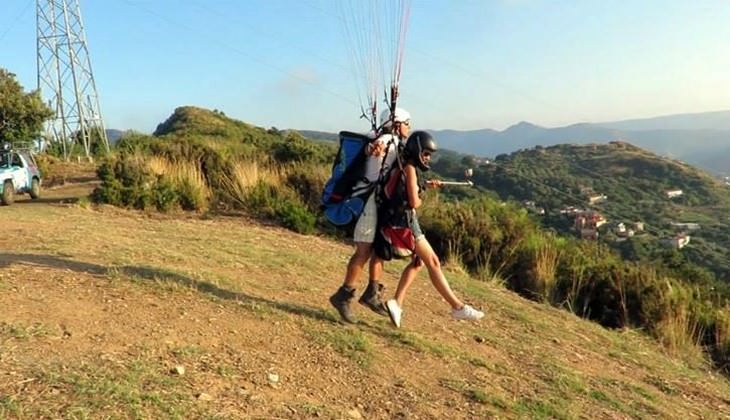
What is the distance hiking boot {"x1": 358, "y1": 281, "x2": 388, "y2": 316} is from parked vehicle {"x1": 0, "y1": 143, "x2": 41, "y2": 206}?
31.9ft

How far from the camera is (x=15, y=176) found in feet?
41.8

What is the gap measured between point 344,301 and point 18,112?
72.0ft

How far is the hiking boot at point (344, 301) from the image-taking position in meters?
5.00

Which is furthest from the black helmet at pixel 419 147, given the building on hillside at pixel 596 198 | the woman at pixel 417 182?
the building on hillside at pixel 596 198

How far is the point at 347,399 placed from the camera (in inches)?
149

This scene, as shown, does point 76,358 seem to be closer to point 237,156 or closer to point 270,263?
point 270,263

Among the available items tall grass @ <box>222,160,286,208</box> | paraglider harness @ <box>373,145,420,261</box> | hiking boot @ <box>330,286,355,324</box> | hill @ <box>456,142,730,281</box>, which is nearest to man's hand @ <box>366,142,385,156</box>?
paraglider harness @ <box>373,145,420,261</box>

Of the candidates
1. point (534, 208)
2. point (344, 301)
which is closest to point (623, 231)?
point (534, 208)

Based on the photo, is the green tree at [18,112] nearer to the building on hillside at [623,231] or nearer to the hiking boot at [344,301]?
the building on hillside at [623,231]

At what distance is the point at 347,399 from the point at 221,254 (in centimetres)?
356

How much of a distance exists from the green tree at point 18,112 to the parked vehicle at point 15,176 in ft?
29.5

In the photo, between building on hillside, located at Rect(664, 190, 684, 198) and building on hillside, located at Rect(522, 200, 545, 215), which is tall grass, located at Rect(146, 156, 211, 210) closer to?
building on hillside, located at Rect(522, 200, 545, 215)

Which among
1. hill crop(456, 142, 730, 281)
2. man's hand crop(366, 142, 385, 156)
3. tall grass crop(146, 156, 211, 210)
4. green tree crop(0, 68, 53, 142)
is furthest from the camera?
green tree crop(0, 68, 53, 142)

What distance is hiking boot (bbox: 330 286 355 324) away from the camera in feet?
16.4
